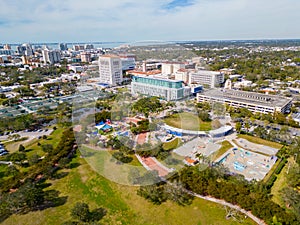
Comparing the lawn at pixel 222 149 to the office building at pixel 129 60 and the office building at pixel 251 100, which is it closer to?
the office building at pixel 251 100

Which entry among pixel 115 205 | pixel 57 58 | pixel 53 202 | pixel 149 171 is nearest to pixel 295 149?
pixel 149 171

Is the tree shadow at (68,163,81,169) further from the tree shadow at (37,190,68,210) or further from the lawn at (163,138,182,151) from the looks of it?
the lawn at (163,138,182,151)

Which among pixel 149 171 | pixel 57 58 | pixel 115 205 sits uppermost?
pixel 57 58

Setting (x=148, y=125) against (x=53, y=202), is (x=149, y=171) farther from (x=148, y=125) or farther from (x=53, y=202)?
(x=148, y=125)

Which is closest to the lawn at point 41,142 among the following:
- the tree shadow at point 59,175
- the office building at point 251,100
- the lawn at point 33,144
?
the lawn at point 33,144

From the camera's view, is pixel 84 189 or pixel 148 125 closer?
pixel 84 189

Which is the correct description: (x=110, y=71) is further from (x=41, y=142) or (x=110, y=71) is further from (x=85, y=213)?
(x=85, y=213)
